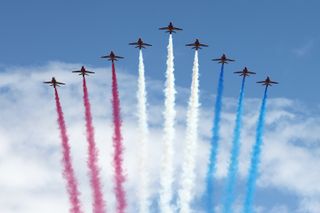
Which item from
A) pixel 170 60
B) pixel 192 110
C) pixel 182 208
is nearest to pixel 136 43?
pixel 170 60

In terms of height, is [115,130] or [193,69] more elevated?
[193,69]

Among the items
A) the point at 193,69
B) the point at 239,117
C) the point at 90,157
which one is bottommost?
the point at 90,157

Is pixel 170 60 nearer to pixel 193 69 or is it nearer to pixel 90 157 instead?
pixel 193 69

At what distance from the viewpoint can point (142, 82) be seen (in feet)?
416

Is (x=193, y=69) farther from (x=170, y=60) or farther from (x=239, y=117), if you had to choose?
(x=239, y=117)

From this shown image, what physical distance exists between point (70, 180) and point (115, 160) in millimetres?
10851

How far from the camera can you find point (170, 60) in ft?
427

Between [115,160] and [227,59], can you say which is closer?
[115,160]

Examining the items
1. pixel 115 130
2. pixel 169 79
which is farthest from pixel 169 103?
pixel 115 130

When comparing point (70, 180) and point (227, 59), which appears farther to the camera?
point (227, 59)

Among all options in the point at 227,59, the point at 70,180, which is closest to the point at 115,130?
the point at 70,180

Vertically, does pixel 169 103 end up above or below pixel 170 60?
below

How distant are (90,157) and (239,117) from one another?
112 ft

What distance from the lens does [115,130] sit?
124125 millimetres
